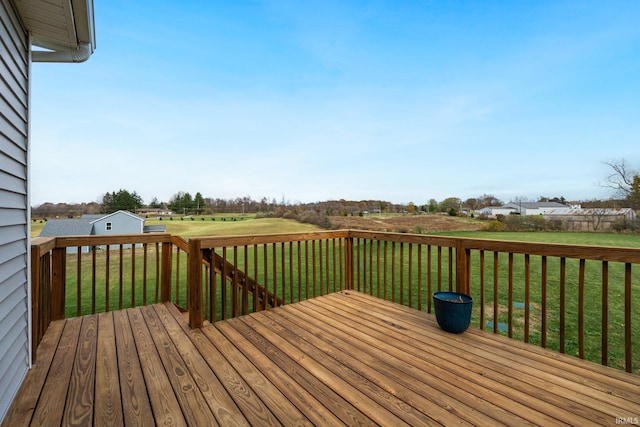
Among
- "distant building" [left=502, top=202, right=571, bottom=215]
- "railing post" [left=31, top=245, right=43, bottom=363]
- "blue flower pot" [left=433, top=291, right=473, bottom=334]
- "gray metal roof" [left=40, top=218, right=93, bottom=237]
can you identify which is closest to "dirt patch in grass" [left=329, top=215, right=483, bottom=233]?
"distant building" [left=502, top=202, right=571, bottom=215]

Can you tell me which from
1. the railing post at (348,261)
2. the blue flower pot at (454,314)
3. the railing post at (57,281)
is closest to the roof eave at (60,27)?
the railing post at (57,281)

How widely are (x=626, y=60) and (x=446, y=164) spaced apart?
15.9 ft

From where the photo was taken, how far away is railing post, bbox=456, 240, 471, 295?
257 cm

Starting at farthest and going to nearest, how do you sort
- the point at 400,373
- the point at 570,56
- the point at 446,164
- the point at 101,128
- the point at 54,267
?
the point at 446,164 → the point at 101,128 → the point at 570,56 → the point at 54,267 → the point at 400,373

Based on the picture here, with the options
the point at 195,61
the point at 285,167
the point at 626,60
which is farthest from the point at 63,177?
the point at 626,60

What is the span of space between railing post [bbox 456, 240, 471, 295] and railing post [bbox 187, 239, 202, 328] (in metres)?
2.58

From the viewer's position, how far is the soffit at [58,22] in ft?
5.38

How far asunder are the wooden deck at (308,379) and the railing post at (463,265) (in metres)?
0.42

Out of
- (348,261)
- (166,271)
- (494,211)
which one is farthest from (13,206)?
(494,211)

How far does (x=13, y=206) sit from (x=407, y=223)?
9704 millimetres

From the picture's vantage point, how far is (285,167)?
10.8 meters

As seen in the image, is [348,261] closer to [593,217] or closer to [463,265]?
[463,265]

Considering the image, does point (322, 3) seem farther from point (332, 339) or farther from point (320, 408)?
point (320, 408)

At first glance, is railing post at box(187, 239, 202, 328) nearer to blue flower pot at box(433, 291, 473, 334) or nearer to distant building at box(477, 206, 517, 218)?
blue flower pot at box(433, 291, 473, 334)
